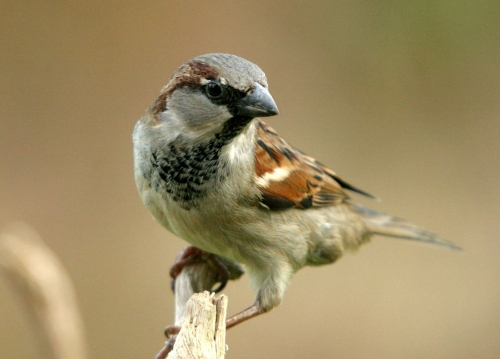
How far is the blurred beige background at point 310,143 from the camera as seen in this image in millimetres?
3889

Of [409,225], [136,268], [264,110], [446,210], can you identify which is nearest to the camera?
[264,110]

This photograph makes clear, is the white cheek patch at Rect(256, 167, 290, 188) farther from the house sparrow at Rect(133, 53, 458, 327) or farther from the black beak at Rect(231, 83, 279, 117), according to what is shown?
the black beak at Rect(231, 83, 279, 117)

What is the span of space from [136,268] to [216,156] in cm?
221

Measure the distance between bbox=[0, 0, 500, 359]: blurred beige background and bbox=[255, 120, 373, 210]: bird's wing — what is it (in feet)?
4.85

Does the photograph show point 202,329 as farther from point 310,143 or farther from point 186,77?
point 310,143

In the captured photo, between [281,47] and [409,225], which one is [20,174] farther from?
[409,225]

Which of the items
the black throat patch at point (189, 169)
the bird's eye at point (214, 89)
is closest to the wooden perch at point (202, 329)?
the black throat patch at point (189, 169)

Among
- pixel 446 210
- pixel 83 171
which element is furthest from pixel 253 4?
pixel 446 210

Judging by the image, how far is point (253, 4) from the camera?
470 centimetres

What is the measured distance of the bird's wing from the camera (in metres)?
2.21

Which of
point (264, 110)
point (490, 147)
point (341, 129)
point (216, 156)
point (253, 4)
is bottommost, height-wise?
point (490, 147)

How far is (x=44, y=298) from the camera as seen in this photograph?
1693 mm

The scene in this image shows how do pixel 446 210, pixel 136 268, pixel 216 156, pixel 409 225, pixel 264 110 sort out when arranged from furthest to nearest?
pixel 446 210, pixel 136 268, pixel 409 225, pixel 216 156, pixel 264 110

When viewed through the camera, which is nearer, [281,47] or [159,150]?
[159,150]
